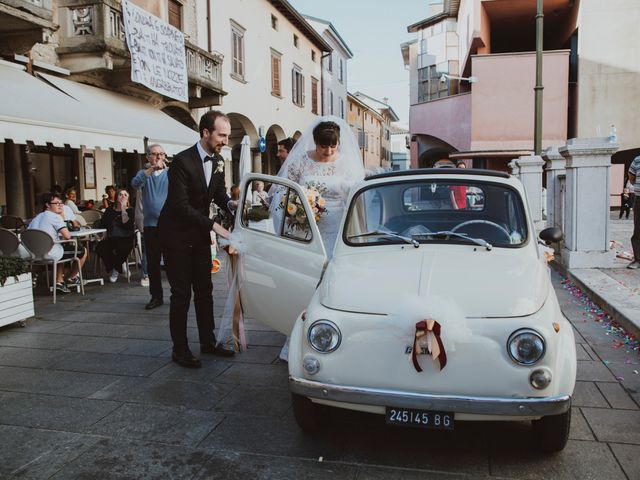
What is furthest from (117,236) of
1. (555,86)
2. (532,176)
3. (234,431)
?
(555,86)

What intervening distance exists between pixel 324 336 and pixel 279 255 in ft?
4.30

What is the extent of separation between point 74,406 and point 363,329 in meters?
2.27

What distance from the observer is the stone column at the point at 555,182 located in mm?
10758

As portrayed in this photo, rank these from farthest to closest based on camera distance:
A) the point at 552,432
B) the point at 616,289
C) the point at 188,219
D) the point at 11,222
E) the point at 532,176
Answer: the point at 532,176 → the point at 11,222 → the point at 616,289 → the point at 188,219 → the point at 552,432

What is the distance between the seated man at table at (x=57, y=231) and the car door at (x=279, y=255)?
4.24m

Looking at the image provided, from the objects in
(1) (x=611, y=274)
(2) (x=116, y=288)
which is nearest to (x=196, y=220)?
(2) (x=116, y=288)

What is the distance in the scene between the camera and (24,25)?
10.8 meters

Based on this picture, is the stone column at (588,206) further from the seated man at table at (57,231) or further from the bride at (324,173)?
the seated man at table at (57,231)

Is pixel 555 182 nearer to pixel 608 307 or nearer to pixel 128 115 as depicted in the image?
pixel 608 307

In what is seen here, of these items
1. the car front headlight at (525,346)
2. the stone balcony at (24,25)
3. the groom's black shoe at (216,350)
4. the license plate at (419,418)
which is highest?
the stone balcony at (24,25)

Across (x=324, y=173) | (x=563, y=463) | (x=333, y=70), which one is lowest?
(x=563, y=463)

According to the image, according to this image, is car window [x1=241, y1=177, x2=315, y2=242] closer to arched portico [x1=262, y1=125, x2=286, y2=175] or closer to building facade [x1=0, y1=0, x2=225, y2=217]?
building facade [x1=0, y1=0, x2=225, y2=217]

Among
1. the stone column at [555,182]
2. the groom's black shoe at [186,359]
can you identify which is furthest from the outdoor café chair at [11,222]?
the stone column at [555,182]

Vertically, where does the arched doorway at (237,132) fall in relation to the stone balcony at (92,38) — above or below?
below
